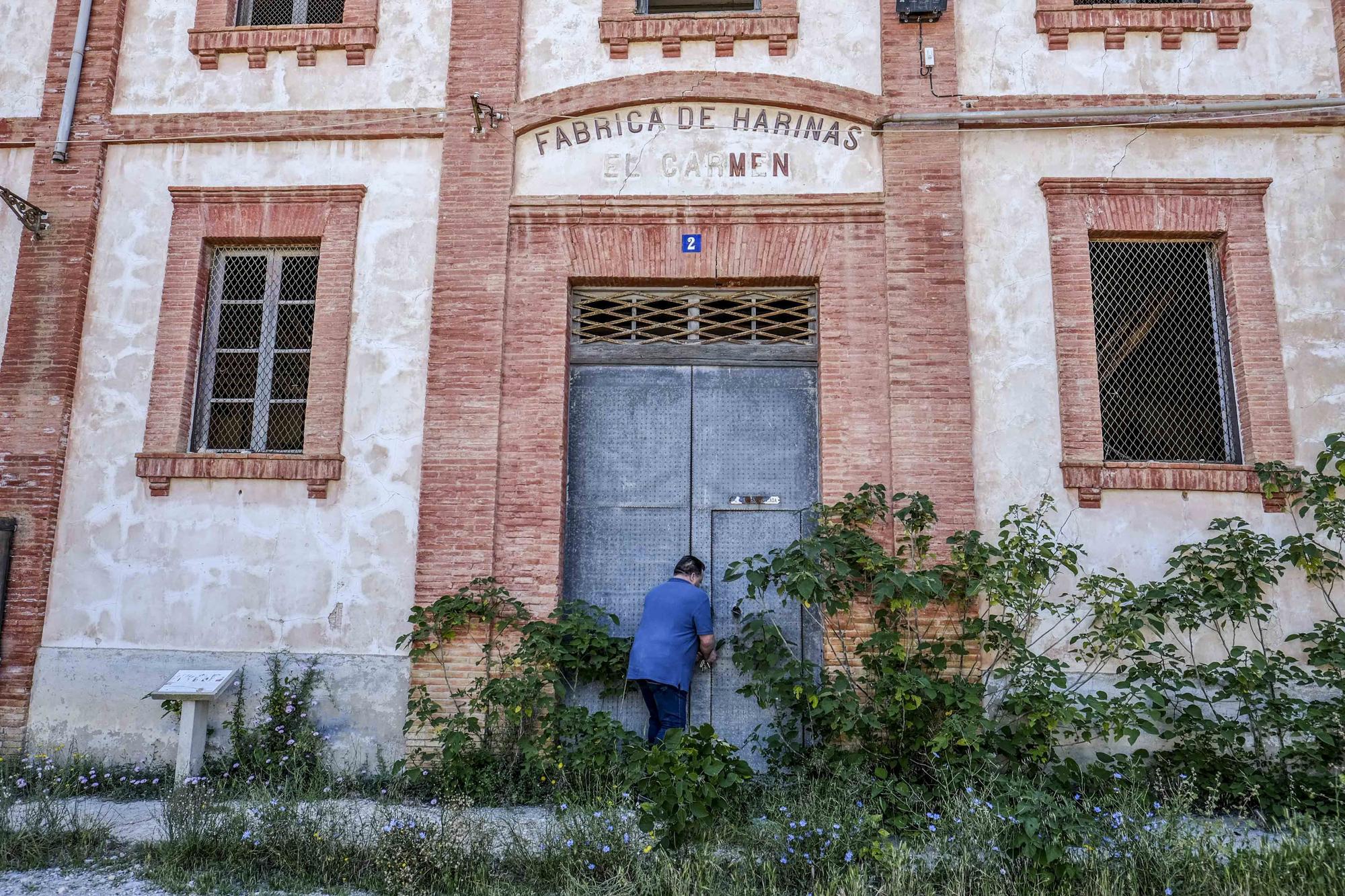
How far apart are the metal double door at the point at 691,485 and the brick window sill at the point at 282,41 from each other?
3.29m

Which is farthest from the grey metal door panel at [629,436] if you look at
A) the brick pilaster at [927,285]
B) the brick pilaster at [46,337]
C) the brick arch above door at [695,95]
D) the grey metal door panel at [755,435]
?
the brick pilaster at [46,337]

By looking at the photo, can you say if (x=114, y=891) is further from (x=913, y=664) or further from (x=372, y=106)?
(x=372, y=106)

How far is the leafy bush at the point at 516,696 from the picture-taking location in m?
6.52

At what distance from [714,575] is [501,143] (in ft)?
12.6

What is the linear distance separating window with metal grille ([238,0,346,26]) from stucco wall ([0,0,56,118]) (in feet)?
4.96

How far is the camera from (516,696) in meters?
6.65

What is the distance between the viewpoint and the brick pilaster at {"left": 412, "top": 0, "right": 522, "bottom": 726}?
285 inches

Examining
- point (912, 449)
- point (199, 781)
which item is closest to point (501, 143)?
point (912, 449)

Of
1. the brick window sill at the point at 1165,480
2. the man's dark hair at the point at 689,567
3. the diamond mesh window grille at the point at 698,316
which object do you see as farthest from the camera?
the diamond mesh window grille at the point at 698,316

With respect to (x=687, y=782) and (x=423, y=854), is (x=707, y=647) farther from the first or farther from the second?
(x=423, y=854)

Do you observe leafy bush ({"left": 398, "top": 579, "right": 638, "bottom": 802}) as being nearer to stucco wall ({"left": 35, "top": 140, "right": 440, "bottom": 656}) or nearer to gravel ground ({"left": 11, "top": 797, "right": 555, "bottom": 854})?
gravel ground ({"left": 11, "top": 797, "right": 555, "bottom": 854})

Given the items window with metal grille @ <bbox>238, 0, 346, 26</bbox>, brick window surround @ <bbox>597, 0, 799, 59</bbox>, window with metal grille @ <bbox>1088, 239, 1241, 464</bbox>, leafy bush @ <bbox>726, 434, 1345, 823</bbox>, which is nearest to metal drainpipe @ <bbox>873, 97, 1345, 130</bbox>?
window with metal grille @ <bbox>1088, 239, 1241, 464</bbox>

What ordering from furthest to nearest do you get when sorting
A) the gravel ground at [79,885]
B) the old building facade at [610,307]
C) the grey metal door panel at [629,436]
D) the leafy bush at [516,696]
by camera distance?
the grey metal door panel at [629,436]
the old building facade at [610,307]
the leafy bush at [516,696]
the gravel ground at [79,885]

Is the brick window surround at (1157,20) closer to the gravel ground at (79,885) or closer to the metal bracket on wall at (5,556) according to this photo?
the gravel ground at (79,885)
